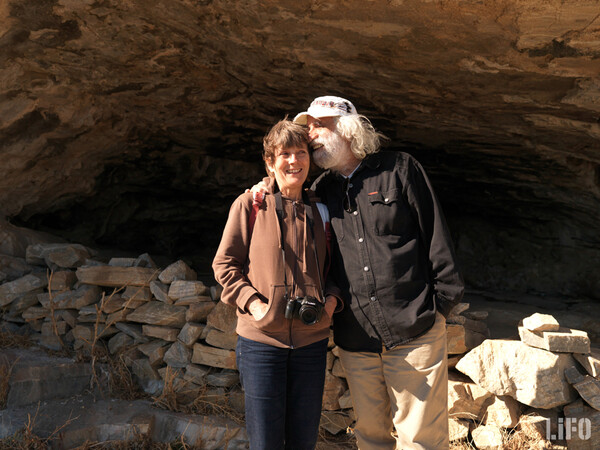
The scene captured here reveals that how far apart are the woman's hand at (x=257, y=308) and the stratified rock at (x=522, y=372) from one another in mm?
1368

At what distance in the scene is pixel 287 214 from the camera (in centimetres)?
212

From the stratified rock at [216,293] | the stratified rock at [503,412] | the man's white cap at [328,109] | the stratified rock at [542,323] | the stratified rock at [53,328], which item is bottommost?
the stratified rock at [53,328]

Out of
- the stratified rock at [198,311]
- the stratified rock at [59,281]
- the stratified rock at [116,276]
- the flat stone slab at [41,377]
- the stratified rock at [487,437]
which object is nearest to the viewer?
the stratified rock at [487,437]

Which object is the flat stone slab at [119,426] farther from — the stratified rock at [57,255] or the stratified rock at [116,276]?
the stratified rock at [57,255]

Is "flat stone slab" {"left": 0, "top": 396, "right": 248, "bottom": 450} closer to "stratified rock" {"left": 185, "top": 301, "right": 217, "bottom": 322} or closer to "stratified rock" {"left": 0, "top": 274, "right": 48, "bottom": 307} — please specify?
"stratified rock" {"left": 185, "top": 301, "right": 217, "bottom": 322}

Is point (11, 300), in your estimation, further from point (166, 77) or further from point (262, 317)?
point (262, 317)

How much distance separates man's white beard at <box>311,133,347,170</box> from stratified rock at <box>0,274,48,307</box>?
2.43 metres

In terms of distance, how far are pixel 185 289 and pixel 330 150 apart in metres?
1.44

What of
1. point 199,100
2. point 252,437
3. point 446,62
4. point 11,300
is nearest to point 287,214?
point 252,437

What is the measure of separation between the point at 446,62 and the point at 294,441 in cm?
222

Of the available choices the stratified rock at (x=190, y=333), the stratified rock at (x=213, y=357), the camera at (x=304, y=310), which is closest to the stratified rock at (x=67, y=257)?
the stratified rock at (x=190, y=333)

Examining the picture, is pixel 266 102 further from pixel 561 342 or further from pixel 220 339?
pixel 561 342

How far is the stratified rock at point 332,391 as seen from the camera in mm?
2879

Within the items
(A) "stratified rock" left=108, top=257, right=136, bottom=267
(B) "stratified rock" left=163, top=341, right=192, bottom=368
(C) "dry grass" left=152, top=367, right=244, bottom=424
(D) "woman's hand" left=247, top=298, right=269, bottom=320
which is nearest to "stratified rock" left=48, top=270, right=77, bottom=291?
(A) "stratified rock" left=108, top=257, right=136, bottom=267
